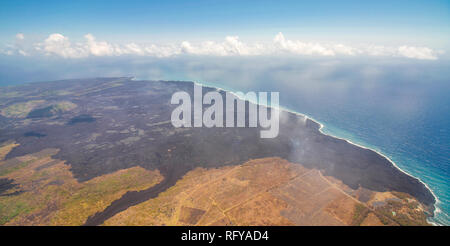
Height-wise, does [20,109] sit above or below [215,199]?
above

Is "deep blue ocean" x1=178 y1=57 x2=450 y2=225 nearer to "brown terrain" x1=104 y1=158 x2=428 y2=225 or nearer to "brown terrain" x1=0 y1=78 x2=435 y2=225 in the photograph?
"brown terrain" x1=0 y1=78 x2=435 y2=225

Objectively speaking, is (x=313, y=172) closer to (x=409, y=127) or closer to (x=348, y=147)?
(x=348, y=147)

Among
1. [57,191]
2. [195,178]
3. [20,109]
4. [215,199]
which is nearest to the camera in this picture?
[215,199]

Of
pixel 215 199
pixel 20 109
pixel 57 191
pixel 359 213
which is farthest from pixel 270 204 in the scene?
pixel 20 109

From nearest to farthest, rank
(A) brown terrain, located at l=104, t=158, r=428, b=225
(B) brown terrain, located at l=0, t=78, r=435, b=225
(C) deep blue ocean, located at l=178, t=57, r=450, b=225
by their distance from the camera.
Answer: (A) brown terrain, located at l=104, t=158, r=428, b=225, (B) brown terrain, located at l=0, t=78, r=435, b=225, (C) deep blue ocean, located at l=178, t=57, r=450, b=225

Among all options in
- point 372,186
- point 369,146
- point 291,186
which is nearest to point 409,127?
point 369,146

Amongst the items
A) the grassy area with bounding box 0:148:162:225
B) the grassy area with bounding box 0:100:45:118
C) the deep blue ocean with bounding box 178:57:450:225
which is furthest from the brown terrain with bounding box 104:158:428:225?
the grassy area with bounding box 0:100:45:118

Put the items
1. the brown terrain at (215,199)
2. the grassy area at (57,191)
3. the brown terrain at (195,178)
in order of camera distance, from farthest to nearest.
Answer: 1. the grassy area at (57,191)
2. the brown terrain at (195,178)
3. the brown terrain at (215,199)

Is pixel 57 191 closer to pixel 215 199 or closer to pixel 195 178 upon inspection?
pixel 195 178

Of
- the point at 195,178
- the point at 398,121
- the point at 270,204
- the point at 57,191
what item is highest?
the point at 398,121

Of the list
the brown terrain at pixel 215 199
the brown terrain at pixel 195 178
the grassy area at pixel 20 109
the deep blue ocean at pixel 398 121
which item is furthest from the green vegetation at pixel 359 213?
the grassy area at pixel 20 109

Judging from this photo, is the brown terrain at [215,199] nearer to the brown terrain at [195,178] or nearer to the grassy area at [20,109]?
the brown terrain at [195,178]
